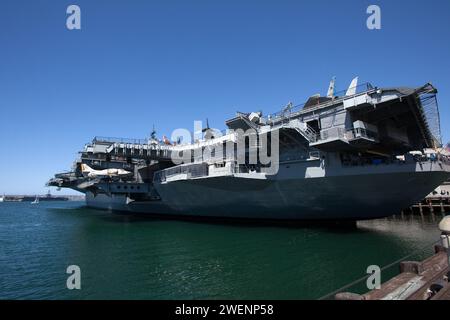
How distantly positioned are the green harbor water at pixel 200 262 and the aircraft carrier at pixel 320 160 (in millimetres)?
2335

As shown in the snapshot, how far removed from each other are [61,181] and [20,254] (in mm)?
38234

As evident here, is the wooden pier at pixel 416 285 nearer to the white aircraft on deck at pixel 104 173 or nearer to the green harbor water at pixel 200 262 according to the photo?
the green harbor water at pixel 200 262

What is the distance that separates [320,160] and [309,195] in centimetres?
257

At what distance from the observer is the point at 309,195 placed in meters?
19.4

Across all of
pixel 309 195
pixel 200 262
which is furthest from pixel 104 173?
pixel 200 262

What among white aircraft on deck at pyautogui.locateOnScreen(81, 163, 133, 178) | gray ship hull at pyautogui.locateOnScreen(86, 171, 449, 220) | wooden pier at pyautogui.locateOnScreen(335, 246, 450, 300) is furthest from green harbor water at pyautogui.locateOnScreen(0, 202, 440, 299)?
white aircraft on deck at pyautogui.locateOnScreen(81, 163, 133, 178)

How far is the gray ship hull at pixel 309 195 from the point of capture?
17.2 metres

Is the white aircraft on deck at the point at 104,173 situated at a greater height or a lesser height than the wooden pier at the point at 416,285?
greater

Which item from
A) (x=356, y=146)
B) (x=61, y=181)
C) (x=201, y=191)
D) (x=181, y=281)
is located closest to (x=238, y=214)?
(x=201, y=191)

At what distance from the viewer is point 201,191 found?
2458 cm

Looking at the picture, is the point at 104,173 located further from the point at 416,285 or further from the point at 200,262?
the point at 416,285

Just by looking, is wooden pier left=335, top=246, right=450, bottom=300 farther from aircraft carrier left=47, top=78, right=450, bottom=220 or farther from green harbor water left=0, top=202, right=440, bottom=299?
aircraft carrier left=47, top=78, right=450, bottom=220

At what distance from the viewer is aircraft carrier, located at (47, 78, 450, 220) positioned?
53.4ft

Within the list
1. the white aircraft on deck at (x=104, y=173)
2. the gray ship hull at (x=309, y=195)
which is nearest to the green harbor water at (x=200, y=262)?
the gray ship hull at (x=309, y=195)
